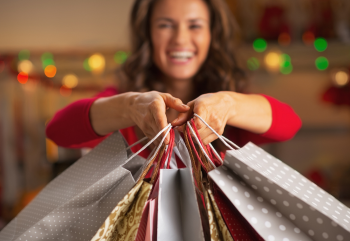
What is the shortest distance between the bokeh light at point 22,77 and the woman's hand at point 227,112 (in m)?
1.57

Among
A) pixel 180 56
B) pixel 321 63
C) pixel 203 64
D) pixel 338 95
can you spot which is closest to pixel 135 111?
pixel 180 56

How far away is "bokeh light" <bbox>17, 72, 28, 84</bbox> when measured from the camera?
184 cm

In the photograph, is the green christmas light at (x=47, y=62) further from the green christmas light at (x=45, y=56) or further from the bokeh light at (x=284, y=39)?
the bokeh light at (x=284, y=39)

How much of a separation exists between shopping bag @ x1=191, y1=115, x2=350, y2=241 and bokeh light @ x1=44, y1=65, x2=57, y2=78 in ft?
5.83

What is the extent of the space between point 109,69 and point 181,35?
4.27ft

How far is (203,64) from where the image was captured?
91cm

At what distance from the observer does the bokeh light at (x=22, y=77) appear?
1839 millimetres

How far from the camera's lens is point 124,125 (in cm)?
54

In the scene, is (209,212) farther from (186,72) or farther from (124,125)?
(186,72)

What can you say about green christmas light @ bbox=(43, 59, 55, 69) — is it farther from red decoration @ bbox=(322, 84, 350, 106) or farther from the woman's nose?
red decoration @ bbox=(322, 84, 350, 106)

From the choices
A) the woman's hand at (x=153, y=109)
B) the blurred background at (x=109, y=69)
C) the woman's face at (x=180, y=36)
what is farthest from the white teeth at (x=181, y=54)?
the blurred background at (x=109, y=69)

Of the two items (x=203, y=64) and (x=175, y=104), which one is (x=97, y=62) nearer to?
(x=203, y=64)

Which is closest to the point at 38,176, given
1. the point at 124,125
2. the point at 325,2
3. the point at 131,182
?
the point at 124,125

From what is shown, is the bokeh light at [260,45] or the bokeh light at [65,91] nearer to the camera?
the bokeh light at [260,45]
